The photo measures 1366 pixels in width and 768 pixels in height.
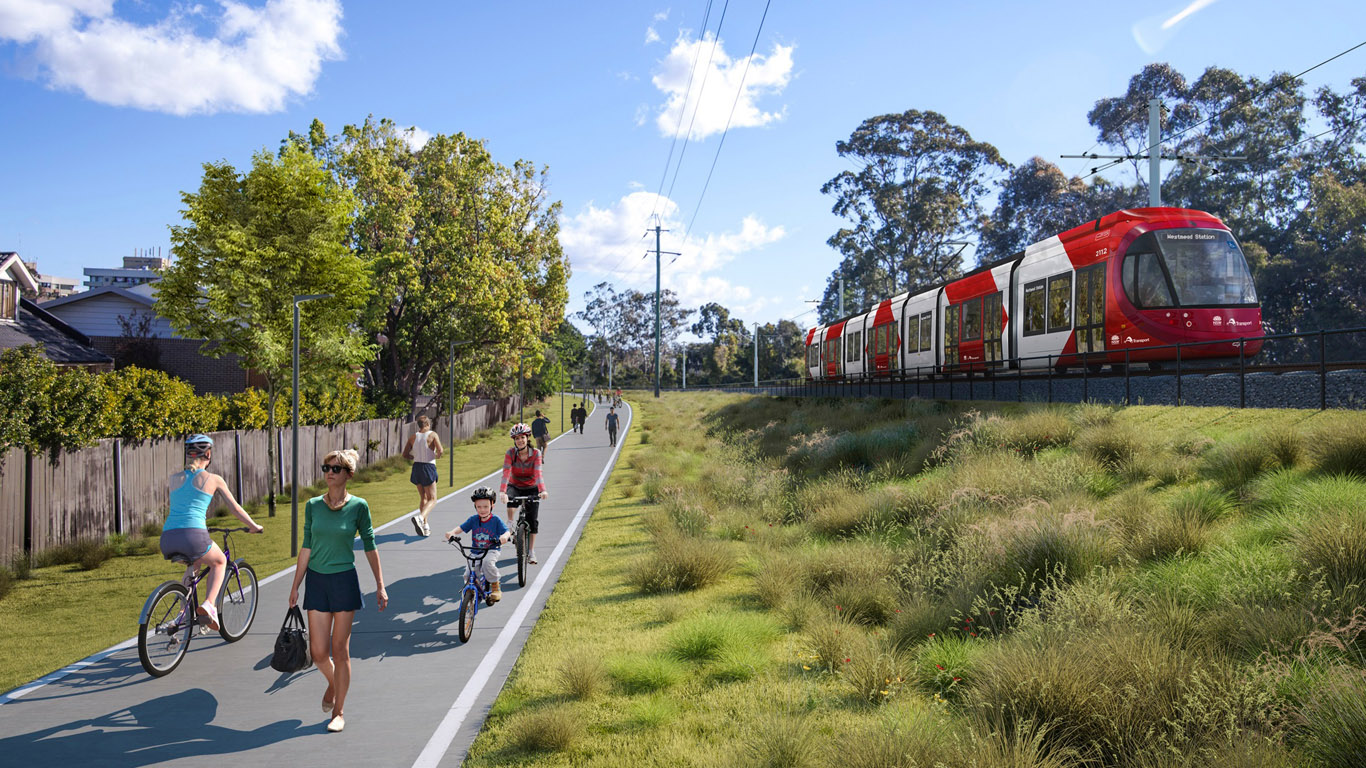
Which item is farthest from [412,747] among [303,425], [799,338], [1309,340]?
[799,338]

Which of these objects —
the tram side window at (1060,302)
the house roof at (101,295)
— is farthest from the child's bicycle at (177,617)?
the house roof at (101,295)

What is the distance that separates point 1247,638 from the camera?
20.2 feet

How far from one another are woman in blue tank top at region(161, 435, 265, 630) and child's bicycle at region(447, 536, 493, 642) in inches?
77.7

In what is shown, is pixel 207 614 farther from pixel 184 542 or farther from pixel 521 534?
pixel 521 534

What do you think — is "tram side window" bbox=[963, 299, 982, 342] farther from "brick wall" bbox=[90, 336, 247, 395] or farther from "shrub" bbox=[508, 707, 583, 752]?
"brick wall" bbox=[90, 336, 247, 395]

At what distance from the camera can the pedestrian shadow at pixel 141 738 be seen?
5.65 m

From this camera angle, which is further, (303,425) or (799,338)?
(799,338)

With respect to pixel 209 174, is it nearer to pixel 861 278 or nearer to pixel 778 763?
pixel 778 763

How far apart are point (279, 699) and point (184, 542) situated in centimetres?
179

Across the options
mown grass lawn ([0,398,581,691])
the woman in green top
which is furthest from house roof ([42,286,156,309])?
the woman in green top

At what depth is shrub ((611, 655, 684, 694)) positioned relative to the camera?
23.5 feet

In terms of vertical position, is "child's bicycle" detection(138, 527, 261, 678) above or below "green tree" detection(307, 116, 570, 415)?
below

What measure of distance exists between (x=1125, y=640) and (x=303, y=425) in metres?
23.2

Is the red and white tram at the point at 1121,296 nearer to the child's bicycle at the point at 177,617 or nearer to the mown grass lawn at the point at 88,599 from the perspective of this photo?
the mown grass lawn at the point at 88,599
